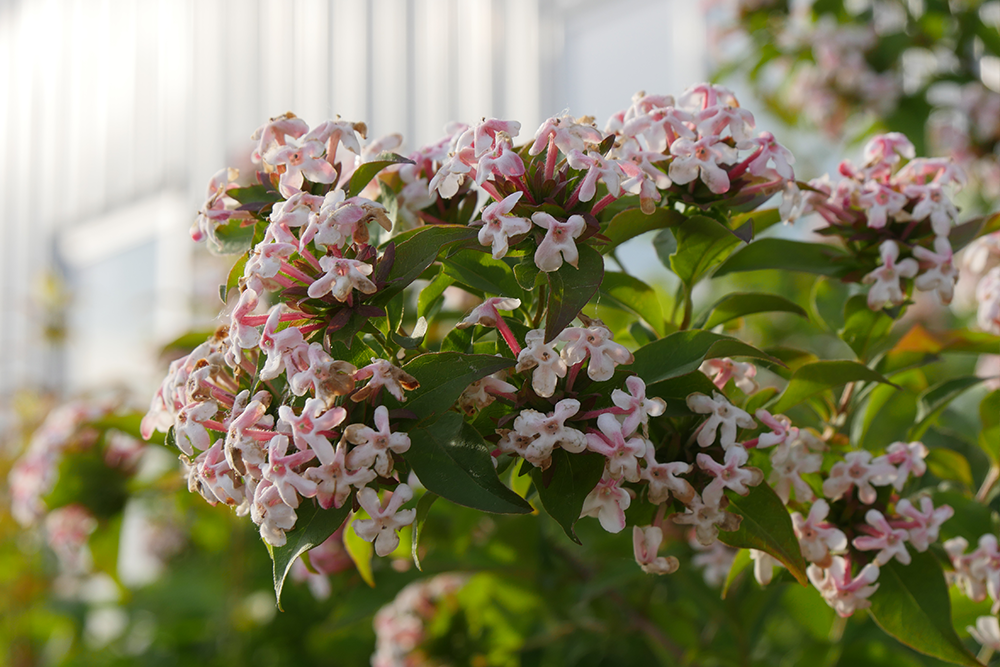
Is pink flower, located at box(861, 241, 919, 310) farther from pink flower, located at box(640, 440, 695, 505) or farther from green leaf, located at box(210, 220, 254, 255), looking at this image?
green leaf, located at box(210, 220, 254, 255)

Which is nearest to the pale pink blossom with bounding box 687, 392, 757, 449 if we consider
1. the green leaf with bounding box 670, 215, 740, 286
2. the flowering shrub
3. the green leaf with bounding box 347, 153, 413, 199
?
the flowering shrub

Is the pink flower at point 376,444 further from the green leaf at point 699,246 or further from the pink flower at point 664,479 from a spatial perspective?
the green leaf at point 699,246

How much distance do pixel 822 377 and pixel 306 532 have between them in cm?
33

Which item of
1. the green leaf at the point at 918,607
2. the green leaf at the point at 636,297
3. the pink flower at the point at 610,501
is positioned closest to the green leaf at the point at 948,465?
the green leaf at the point at 918,607

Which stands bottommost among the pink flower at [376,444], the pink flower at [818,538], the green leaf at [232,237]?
the pink flower at [818,538]

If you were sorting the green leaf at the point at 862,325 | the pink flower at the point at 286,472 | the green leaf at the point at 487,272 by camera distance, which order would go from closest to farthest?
the pink flower at the point at 286,472, the green leaf at the point at 487,272, the green leaf at the point at 862,325

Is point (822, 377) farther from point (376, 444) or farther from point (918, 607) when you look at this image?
point (376, 444)

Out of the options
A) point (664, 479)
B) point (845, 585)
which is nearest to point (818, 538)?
point (845, 585)

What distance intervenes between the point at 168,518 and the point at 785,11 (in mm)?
1762

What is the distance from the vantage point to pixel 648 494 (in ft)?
1.42

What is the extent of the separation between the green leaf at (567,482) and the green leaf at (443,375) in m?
0.06

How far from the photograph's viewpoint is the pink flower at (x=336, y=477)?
1.25 ft

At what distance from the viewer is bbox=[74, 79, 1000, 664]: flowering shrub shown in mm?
396

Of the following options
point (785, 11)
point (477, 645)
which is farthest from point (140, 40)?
point (477, 645)
